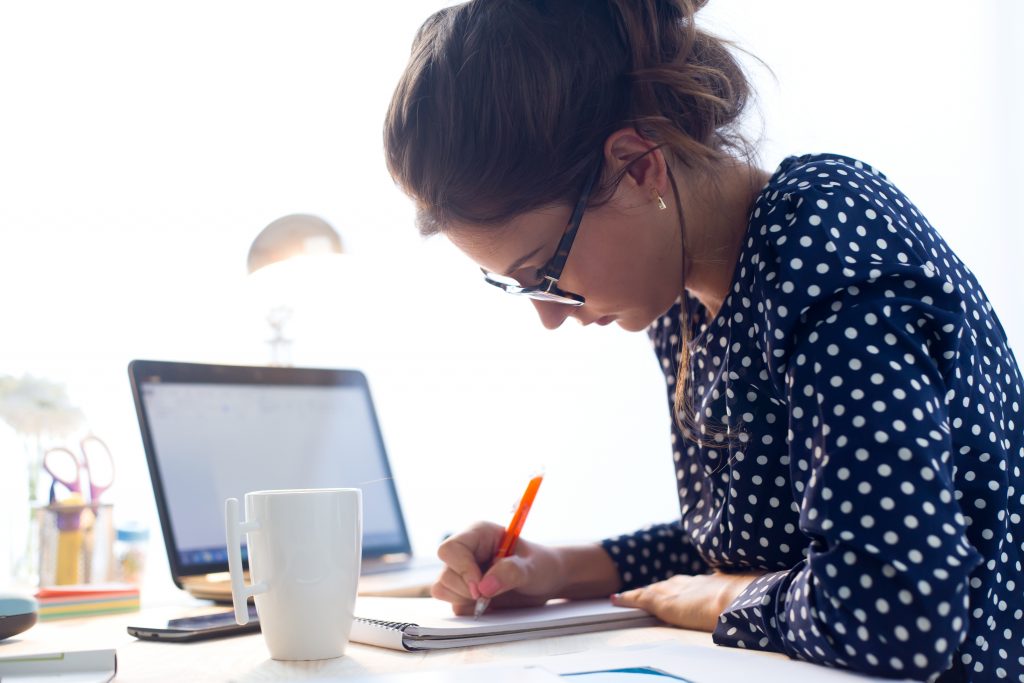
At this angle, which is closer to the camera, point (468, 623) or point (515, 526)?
point (468, 623)

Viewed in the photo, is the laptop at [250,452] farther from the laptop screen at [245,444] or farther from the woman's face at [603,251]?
the woman's face at [603,251]

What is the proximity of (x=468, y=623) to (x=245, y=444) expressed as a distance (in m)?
0.55

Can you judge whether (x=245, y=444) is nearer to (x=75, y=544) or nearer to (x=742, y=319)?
(x=75, y=544)

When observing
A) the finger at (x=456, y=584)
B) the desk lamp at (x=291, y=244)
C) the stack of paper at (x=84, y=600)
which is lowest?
the stack of paper at (x=84, y=600)

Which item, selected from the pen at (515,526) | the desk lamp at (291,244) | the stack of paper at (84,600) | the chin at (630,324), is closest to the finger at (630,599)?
the pen at (515,526)

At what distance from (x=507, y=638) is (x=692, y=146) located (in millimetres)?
474

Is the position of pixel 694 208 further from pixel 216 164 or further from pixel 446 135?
pixel 216 164

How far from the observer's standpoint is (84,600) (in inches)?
40.4

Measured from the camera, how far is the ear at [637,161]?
2.64ft

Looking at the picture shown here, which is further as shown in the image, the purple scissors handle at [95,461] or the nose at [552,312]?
the purple scissors handle at [95,461]

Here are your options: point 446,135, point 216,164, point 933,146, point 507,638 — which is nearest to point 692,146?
point 446,135

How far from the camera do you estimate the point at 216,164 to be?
4.88 ft

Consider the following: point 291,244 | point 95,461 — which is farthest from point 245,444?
point 291,244

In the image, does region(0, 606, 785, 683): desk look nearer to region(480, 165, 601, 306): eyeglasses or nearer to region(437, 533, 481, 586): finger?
region(437, 533, 481, 586): finger
